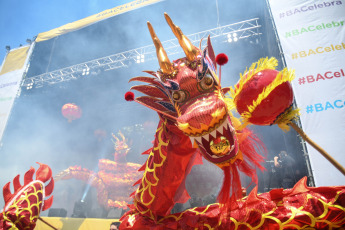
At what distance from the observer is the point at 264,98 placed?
108 centimetres

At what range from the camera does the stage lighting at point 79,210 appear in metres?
6.35

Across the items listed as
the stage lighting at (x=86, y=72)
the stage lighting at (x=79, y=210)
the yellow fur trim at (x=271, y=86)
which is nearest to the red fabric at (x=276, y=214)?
the yellow fur trim at (x=271, y=86)

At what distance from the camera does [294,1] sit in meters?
4.38

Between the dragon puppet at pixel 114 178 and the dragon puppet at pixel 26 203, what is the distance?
4221 millimetres

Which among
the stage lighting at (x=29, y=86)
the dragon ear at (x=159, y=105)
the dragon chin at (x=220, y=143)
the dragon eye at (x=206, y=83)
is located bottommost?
the dragon chin at (x=220, y=143)

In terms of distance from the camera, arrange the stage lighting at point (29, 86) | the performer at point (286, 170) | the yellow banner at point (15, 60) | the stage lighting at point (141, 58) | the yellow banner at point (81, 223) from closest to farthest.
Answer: the performer at point (286, 170)
the yellow banner at point (81, 223)
the stage lighting at point (141, 58)
the yellow banner at point (15, 60)
the stage lighting at point (29, 86)

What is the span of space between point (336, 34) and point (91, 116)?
29.1ft

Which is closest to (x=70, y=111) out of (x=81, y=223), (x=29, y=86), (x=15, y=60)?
(x=29, y=86)

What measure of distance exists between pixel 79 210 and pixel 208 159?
21.9 feet

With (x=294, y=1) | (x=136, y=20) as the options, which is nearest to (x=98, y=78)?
(x=136, y=20)

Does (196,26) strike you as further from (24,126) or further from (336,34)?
(24,126)

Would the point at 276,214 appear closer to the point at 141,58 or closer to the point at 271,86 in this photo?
the point at 271,86

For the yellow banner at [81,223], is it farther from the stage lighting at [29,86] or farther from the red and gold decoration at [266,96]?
the stage lighting at [29,86]

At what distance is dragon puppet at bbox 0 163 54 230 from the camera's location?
1.80 m
